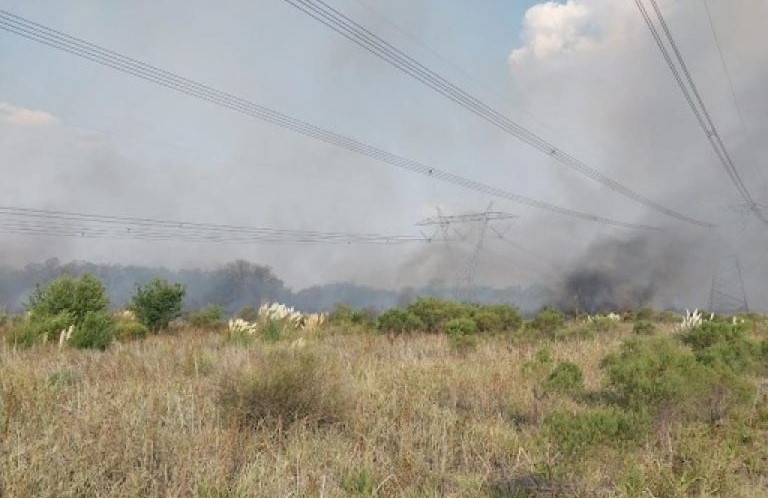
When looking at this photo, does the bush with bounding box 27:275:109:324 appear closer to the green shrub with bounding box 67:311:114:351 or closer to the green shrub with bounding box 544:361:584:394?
the green shrub with bounding box 67:311:114:351

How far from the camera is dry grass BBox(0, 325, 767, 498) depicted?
4699 millimetres

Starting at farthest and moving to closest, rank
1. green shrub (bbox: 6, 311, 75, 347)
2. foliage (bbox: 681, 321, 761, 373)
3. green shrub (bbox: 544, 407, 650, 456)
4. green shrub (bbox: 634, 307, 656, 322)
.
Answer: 1. green shrub (bbox: 634, 307, 656, 322)
2. green shrub (bbox: 6, 311, 75, 347)
3. foliage (bbox: 681, 321, 761, 373)
4. green shrub (bbox: 544, 407, 650, 456)

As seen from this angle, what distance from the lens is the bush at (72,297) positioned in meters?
21.2

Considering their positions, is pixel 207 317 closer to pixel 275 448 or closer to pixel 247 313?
pixel 247 313

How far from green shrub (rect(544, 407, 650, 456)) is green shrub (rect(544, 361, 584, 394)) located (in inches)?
118

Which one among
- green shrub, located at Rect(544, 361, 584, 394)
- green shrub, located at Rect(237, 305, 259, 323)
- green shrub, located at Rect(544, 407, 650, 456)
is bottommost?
green shrub, located at Rect(237, 305, 259, 323)

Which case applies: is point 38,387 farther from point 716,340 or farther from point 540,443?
point 716,340

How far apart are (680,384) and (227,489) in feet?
21.7

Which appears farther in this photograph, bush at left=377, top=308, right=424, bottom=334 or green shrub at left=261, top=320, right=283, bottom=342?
bush at left=377, top=308, right=424, bottom=334

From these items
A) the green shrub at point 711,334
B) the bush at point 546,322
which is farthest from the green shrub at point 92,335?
the bush at point 546,322

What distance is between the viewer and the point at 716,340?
17594 millimetres

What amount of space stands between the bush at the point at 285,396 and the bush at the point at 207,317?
21.3 meters


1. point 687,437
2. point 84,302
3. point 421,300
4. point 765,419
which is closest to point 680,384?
point 687,437

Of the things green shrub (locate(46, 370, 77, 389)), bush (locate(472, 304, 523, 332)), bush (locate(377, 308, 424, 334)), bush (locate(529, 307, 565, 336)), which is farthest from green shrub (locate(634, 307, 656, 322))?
green shrub (locate(46, 370, 77, 389))
